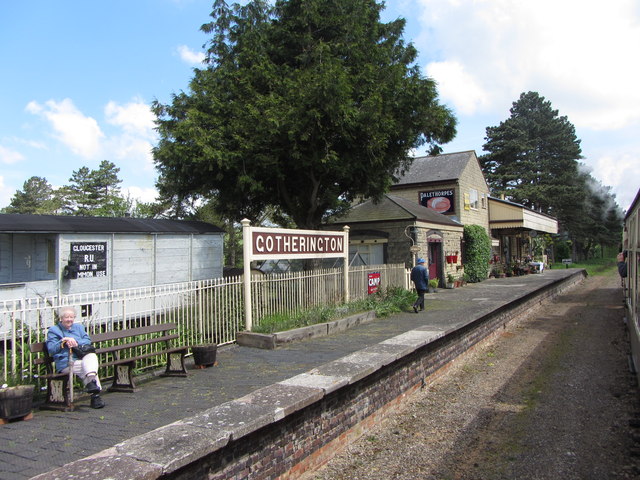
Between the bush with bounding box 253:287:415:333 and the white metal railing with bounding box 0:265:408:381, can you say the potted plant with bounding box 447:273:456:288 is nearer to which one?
the bush with bounding box 253:287:415:333

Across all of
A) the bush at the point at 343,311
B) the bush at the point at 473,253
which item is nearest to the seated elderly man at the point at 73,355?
the bush at the point at 343,311

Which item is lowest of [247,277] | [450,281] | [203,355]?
[203,355]

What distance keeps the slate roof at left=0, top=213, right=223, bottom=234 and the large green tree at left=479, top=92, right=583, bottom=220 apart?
4035 cm

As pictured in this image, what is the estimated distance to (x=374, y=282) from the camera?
1341cm

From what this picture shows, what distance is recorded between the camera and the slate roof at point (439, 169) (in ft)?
79.2

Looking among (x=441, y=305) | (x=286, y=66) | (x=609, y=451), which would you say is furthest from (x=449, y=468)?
(x=286, y=66)

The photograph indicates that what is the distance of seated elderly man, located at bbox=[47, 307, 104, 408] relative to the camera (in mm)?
4988

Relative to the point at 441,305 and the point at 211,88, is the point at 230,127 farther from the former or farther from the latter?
the point at 441,305

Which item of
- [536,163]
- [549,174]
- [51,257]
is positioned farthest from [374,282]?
[549,174]

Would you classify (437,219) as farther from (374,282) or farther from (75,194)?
(75,194)

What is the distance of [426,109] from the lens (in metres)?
13.0

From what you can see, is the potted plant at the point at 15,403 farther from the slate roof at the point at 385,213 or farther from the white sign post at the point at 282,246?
the slate roof at the point at 385,213

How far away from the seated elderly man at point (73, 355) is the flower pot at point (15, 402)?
0.52 metres

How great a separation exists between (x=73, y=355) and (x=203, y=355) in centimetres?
194
